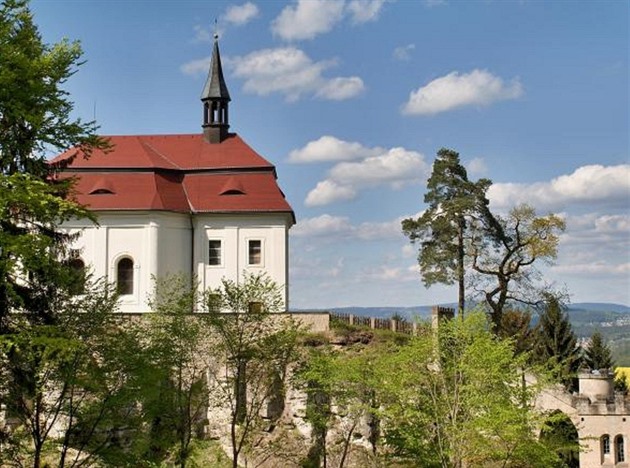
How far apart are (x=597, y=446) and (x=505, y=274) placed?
9.26 meters

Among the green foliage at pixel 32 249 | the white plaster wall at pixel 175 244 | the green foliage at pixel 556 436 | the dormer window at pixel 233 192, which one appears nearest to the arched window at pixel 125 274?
the white plaster wall at pixel 175 244

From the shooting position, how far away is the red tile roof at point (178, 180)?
40.1 meters

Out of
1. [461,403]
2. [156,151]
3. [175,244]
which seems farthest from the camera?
[156,151]

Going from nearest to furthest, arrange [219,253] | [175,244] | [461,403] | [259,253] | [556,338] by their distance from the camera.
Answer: [461,403], [175,244], [259,253], [219,253], [556,338]

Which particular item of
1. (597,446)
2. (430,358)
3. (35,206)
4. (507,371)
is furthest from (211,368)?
(597,446)

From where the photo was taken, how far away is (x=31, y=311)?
1902 centimetres

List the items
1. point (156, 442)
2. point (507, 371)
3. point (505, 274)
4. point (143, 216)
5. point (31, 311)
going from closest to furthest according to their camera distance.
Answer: point (31, 311)
point (507, 371)
point (156, 442)
point (143, 216)
point (505, 274)

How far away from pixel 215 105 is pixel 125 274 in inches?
447

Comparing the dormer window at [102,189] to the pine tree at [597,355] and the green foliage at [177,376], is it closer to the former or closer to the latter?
the green foliage at [177,376]

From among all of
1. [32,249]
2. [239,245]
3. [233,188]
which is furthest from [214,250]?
[32,249]

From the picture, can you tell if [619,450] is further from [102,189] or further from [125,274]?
[102,189]

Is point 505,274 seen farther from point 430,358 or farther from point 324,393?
point 430,358

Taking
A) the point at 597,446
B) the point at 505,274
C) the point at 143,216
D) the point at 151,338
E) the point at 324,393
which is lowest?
the point at 597,446

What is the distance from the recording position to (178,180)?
42.2 meters
